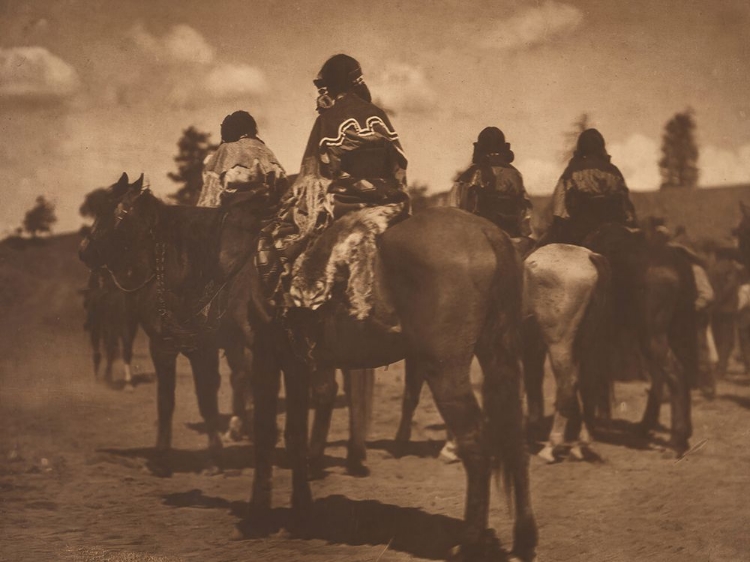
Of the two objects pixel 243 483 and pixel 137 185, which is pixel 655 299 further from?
pixel 137 185

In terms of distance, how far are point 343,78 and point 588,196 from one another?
1.91 metres

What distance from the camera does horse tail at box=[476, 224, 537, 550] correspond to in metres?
4.44

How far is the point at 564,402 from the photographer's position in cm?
589

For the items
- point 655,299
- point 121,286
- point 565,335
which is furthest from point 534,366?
point 121,286

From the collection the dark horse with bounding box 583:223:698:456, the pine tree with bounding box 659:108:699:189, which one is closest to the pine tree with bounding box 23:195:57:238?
the dark horse with bounding box 583:223:698:456

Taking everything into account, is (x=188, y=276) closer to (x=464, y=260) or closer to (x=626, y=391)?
(x=464, y=260)

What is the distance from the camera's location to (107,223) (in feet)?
18.7

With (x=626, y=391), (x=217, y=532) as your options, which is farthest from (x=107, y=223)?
(x=626, y=391)

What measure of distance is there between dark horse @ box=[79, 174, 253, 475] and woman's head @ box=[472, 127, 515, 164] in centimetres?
170

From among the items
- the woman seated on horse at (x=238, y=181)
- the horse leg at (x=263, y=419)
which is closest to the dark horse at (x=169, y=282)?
the woman seated on horse at (x=238, y=181)

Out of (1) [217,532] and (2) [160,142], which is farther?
(2) [160,142]

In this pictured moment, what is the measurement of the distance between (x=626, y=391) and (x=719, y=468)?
2.76ft

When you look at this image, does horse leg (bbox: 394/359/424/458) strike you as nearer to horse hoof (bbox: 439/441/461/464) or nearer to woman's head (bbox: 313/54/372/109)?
horse hoof (bbox: 439/441/461/464)

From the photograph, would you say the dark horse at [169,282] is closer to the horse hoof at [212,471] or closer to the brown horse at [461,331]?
the horse hoof at [212,471]
